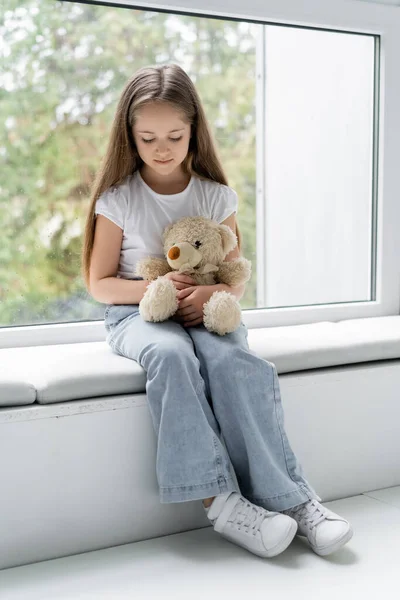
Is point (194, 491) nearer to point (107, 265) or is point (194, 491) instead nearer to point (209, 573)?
point (209, 573)

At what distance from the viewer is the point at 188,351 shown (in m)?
1.41

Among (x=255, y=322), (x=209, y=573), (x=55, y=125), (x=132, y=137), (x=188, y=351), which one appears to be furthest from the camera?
(x=255, y=322)

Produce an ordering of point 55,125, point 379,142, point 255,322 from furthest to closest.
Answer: point 379,142, point 255,322, point 55,125

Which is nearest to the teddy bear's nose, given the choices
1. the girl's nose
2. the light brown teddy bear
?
the light brown teddy bear

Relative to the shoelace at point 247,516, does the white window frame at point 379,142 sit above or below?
above

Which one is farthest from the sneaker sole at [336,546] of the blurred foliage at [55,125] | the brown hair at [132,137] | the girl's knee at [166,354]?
the blurred foliage at [55,125]

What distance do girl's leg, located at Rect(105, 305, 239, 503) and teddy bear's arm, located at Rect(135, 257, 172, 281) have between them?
211mm

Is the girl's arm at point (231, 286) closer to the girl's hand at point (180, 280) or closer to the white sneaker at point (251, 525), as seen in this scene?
the girl's hand at point (180, 280)

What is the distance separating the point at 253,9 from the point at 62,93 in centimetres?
55

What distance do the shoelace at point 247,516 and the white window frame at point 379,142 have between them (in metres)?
0.70

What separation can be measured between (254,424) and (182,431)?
5.6 inches

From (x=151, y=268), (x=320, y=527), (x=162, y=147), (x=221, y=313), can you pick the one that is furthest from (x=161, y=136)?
(x=320, y=527)

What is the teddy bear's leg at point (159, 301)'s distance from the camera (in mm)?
1479

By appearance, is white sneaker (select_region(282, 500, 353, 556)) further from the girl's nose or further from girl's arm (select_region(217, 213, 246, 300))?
the girl's nose
